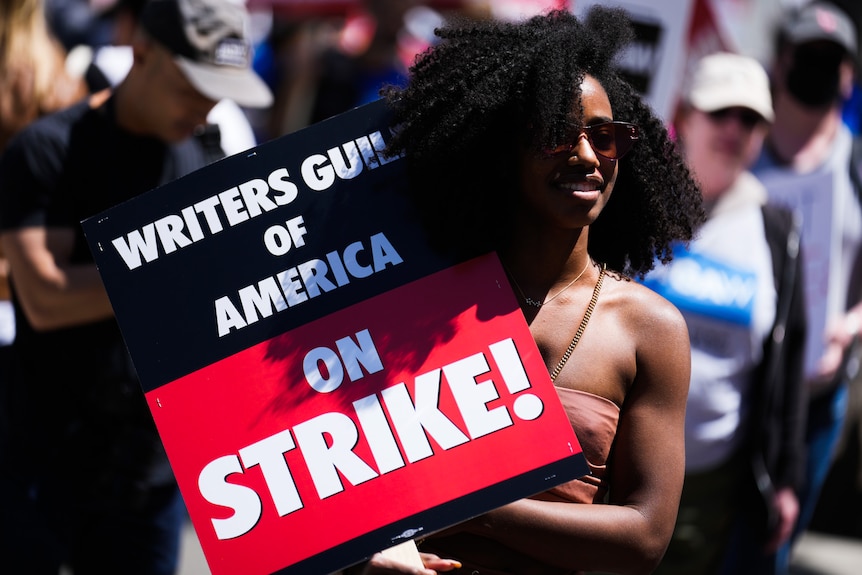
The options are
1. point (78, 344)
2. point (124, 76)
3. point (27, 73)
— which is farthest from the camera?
point (27, 73)

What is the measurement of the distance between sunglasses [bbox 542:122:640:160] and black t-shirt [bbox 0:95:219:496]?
5.23ft

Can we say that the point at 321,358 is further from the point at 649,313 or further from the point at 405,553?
the point at 649,313

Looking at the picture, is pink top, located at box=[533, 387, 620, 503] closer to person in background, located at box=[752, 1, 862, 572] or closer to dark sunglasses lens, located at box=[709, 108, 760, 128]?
dark sunglasses lens, located at box=[709, 108, 760, 128]

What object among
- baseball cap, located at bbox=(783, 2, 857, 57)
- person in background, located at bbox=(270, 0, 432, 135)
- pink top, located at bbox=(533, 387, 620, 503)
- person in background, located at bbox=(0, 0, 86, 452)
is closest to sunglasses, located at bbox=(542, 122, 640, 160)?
pink top, located at bbox=(533, 387, 620, 503)

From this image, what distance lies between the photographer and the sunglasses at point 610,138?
2.12 m

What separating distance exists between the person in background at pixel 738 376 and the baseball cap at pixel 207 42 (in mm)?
1390

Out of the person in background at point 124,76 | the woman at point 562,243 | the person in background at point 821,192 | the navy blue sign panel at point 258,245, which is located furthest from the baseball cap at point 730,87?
the navy blue sign panel at point 258,245

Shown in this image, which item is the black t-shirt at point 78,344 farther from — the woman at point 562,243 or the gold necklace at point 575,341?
the gold necklace at point 575,341

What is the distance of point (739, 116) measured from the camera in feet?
13.7

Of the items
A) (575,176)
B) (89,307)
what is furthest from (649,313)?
(89,307)

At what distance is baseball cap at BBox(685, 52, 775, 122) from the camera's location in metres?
4.15

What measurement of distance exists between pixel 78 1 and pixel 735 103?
4867 millimetres

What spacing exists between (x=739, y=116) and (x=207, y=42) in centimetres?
186

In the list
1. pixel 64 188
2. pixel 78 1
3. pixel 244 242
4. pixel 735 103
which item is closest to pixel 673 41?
pixel 735 103
